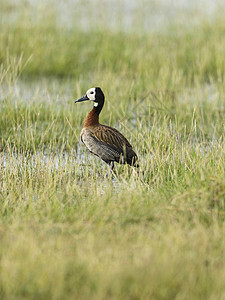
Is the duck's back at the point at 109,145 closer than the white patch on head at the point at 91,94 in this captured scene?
Yes

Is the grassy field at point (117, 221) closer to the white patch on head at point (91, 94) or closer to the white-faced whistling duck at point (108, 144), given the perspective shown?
the white-faced whistling duck at point (108, 144)

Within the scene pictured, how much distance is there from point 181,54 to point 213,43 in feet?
2.22

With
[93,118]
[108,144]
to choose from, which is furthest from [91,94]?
[108,144]

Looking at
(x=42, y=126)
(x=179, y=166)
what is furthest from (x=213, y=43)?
(x=179, y=166)

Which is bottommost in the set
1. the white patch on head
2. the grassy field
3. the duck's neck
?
the grassy field

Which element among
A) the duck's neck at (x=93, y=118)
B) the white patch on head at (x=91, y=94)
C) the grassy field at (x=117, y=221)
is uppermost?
the white patch on head at (x=91, y=94)

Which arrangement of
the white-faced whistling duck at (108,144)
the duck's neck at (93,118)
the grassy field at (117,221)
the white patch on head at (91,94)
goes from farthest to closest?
1. the white patch on head at (91,94)
2. the duck's neck at (93,118)
3. the white-faced whistling duck at (108,144)
4. the grassy field at (117,221)

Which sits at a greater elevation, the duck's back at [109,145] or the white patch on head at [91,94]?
the white patch on head at [91,94]

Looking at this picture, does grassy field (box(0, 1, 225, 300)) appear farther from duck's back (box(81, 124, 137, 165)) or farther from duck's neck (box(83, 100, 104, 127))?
duck's neck (box(83, 100, 104, 127))

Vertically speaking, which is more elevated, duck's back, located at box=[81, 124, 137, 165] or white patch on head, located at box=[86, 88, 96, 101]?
white patch on head, located at box=[86, 88, 96, 101]

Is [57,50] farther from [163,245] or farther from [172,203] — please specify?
[163,245]

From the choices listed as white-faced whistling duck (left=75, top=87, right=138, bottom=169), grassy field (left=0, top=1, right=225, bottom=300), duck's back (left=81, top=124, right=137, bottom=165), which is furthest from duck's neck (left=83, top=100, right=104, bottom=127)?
grassy field (left=0, top=1, right=225, bottom=300)

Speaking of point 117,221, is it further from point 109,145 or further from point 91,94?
point 91,94

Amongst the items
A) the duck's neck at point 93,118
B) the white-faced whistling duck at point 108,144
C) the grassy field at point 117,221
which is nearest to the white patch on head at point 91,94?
the duck's neck at point 93,118
